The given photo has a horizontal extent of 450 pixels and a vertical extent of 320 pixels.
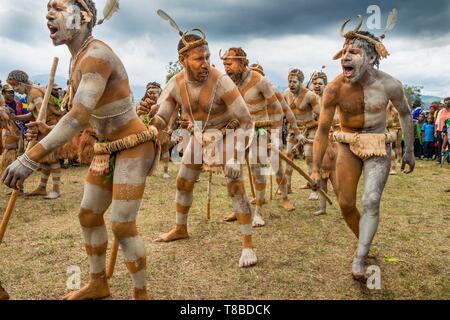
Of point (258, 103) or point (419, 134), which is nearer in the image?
point (258, 103)

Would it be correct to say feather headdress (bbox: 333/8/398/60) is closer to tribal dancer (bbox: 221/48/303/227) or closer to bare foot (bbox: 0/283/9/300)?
tribal dancer (bbox: 221/48/303/227)

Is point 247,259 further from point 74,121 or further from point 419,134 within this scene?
point 419,134

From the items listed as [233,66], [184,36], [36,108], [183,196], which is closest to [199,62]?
[184,36]

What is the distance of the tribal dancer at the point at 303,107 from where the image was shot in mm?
8258

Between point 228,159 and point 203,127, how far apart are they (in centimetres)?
52

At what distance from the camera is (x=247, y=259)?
473 centimetres

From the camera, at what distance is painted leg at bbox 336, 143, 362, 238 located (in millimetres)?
4453

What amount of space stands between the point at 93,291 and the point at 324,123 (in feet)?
10.1

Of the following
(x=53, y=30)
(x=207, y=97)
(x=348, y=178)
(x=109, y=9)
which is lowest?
(x=348, y=178)

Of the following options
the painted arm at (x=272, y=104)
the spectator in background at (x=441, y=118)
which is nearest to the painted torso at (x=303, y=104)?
the painted arm at (x=272, y=104)

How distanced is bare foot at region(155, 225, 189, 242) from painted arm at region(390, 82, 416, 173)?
3.11 metres

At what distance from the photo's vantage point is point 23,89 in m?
7.81

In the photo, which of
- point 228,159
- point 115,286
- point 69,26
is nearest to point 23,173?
point 69,26

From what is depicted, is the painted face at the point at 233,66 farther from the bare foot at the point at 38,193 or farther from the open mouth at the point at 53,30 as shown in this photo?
the bare foot at the point at 38,193
